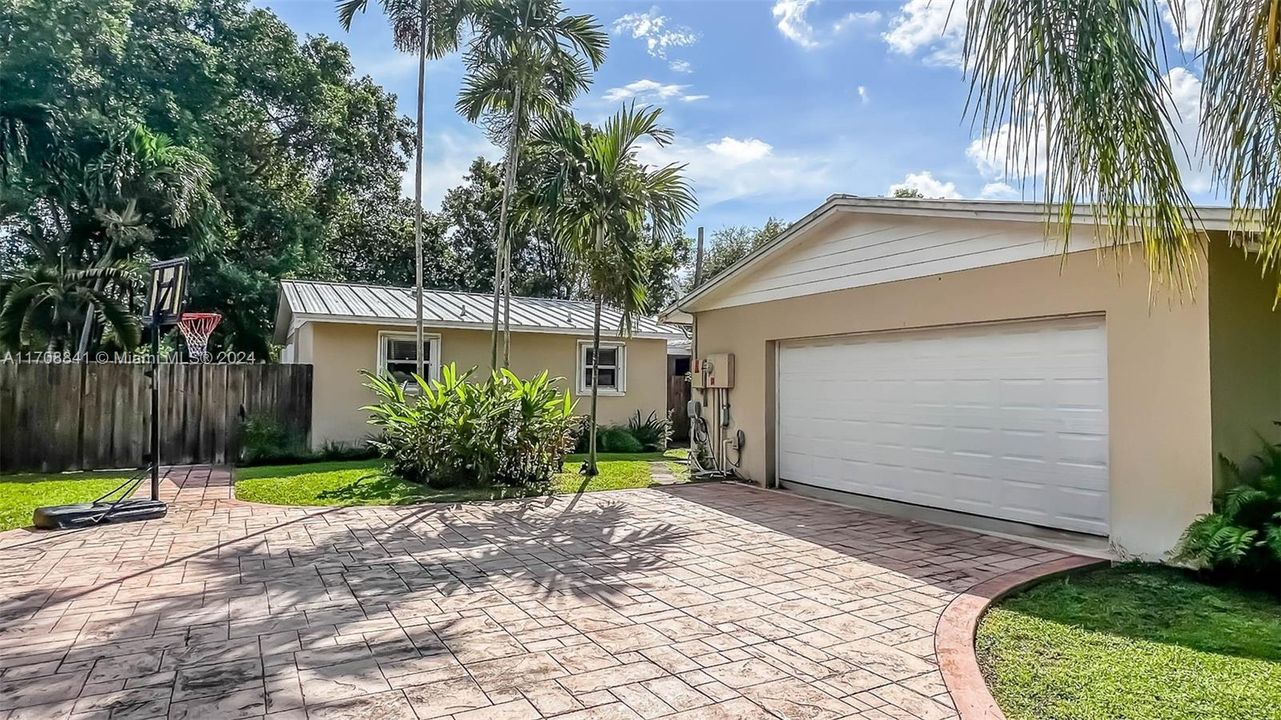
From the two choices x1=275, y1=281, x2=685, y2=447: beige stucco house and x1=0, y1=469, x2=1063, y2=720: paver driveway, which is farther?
x1=275, y1=281, x2=685, y2=447: beige stucco house

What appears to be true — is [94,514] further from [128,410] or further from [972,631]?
[972,631]

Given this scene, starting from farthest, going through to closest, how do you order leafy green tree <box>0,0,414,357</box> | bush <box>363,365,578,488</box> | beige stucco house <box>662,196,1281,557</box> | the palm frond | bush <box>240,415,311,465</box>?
1. leafy green tree <box>0,0,414,357</box>
2. bush <box>240,415,311,465</box>
3. bush <box>363,365,578,488</box>
4. beige stucco house <box>662,196,1281,557</box>
5. the palm frond

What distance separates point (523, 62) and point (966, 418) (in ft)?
26.8

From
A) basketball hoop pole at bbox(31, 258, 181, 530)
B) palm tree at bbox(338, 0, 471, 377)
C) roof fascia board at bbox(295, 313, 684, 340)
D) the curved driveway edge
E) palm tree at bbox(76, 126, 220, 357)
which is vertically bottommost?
the curved driveway edge

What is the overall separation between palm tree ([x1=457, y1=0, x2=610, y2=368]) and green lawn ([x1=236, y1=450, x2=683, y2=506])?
2.77 meters

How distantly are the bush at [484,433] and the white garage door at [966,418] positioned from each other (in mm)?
3406

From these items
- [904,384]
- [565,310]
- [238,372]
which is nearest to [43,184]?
[238,372]

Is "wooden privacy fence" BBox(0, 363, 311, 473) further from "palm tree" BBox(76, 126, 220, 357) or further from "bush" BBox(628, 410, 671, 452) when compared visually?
"bush" BBox(628, 410, 671, 452)

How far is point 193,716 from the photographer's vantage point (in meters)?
3.12

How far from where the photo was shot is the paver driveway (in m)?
3.34

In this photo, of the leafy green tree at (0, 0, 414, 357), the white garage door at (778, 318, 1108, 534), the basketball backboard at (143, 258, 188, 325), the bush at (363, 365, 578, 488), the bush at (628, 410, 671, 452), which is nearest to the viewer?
the white garage door at (778, 318, 1108, 534)

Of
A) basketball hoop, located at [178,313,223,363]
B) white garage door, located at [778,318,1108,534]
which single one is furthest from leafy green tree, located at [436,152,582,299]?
white garage door, located at [778,318,1108,534]

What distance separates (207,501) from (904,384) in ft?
27.3

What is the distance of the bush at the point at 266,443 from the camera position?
12.3 meters
